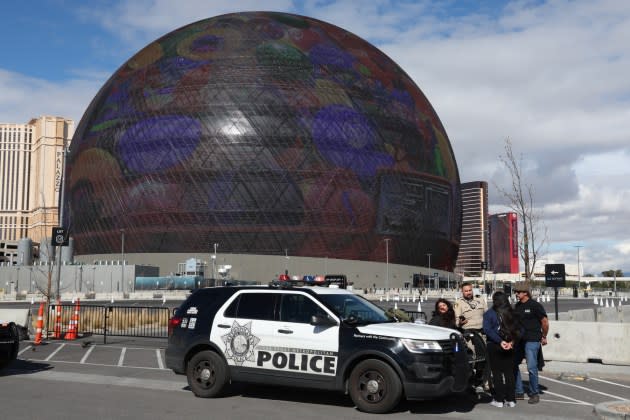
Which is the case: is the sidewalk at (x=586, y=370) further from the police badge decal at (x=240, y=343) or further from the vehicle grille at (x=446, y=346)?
the police badge decal at (x=240, y=343)

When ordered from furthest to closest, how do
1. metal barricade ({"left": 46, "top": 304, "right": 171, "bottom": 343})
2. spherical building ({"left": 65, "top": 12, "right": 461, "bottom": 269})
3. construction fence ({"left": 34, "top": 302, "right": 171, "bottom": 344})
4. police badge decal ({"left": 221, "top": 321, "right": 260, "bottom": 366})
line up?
spherical building ({"left": 65, "top": 12, "right": 461, "bottom": 269}) < metal barricade ({"left": 46, "top": 304, "right": 171, "bottom": 343}) < construction fence ({"left": 34, "top": 302, "right": 171, "bottom": 344}) < police badge decal ({"left": 221, "top": 321, "right": 260, "bottom": 366})

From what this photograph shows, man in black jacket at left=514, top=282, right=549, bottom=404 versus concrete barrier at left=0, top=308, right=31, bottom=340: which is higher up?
man in black jacket at left=514, top=282, right=549, bottom=404

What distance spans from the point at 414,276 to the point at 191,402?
8793 cm

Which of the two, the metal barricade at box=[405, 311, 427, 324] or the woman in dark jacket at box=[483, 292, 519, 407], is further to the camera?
the metal barricade at box=[405, 311, 427, 324]

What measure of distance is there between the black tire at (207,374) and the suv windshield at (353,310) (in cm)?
215

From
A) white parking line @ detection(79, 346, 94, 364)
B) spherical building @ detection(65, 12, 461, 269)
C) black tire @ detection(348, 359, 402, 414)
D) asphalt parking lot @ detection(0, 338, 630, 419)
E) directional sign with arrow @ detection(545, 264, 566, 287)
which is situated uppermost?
spherical building @ detection(65, 12, 461, 269)

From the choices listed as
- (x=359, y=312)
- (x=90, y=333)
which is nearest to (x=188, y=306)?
(x=359, y=312)

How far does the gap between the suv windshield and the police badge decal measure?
1379mm

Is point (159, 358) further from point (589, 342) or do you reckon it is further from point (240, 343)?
point (589, 342)

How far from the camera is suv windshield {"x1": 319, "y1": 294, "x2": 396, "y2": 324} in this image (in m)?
10.5

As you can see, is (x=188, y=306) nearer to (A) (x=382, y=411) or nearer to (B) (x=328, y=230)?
(A) (x=382, y=411)

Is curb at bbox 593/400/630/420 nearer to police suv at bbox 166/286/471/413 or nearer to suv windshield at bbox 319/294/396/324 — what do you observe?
police suv at bbox 166/286/471/413

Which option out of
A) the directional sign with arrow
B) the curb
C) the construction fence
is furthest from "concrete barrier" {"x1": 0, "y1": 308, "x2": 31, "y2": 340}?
the curb

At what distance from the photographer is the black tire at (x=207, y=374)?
36.2ft
